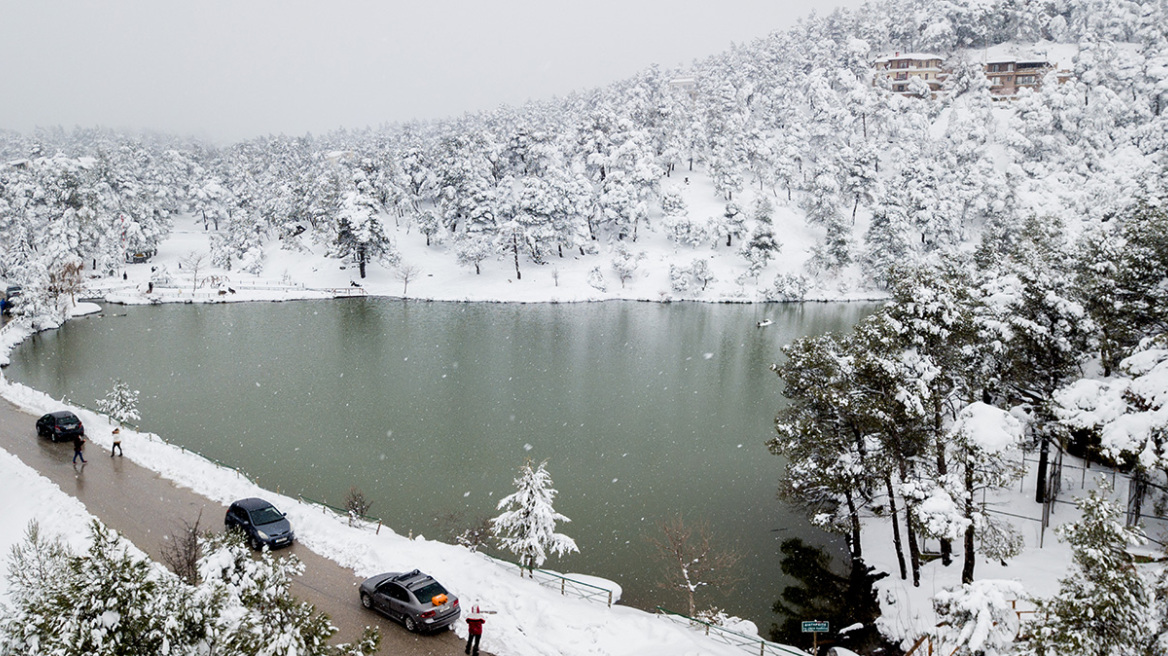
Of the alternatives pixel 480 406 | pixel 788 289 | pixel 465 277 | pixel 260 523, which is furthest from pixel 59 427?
pixel 788 289

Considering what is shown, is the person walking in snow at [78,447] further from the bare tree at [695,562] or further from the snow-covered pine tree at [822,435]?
the snow-covered pine tree at [822,435]

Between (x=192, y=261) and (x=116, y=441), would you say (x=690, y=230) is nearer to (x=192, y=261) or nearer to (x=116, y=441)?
(x=192, y=261)

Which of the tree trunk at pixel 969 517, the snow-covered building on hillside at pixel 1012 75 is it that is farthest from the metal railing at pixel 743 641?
the snow-covered building on hillside at pixel 1012 75

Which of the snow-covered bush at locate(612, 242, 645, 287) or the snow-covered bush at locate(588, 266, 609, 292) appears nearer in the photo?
the snow-covered bush at locate(588, 266, 609, 292)

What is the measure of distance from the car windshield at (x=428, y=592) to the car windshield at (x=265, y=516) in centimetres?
656

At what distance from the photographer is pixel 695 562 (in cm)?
2027

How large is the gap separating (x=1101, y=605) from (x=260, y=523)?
18.0 meters

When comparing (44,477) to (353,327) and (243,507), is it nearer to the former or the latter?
(243,507)

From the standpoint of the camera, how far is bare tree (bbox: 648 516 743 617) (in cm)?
1927

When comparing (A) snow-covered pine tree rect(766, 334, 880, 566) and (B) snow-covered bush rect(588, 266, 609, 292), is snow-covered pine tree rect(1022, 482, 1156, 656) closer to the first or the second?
(A) snow-covered pine tree rect(766, 334, 880, 566)

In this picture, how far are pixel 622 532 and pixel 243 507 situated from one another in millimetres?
11859

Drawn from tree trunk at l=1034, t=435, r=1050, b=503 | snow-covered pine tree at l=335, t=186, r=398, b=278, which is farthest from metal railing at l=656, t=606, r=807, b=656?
snow-covered pine tree at l=335, t=186, r=398, b=278

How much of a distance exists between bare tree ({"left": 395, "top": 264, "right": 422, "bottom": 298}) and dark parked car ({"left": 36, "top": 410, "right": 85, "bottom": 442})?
143ft

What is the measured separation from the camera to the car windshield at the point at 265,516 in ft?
57.3
